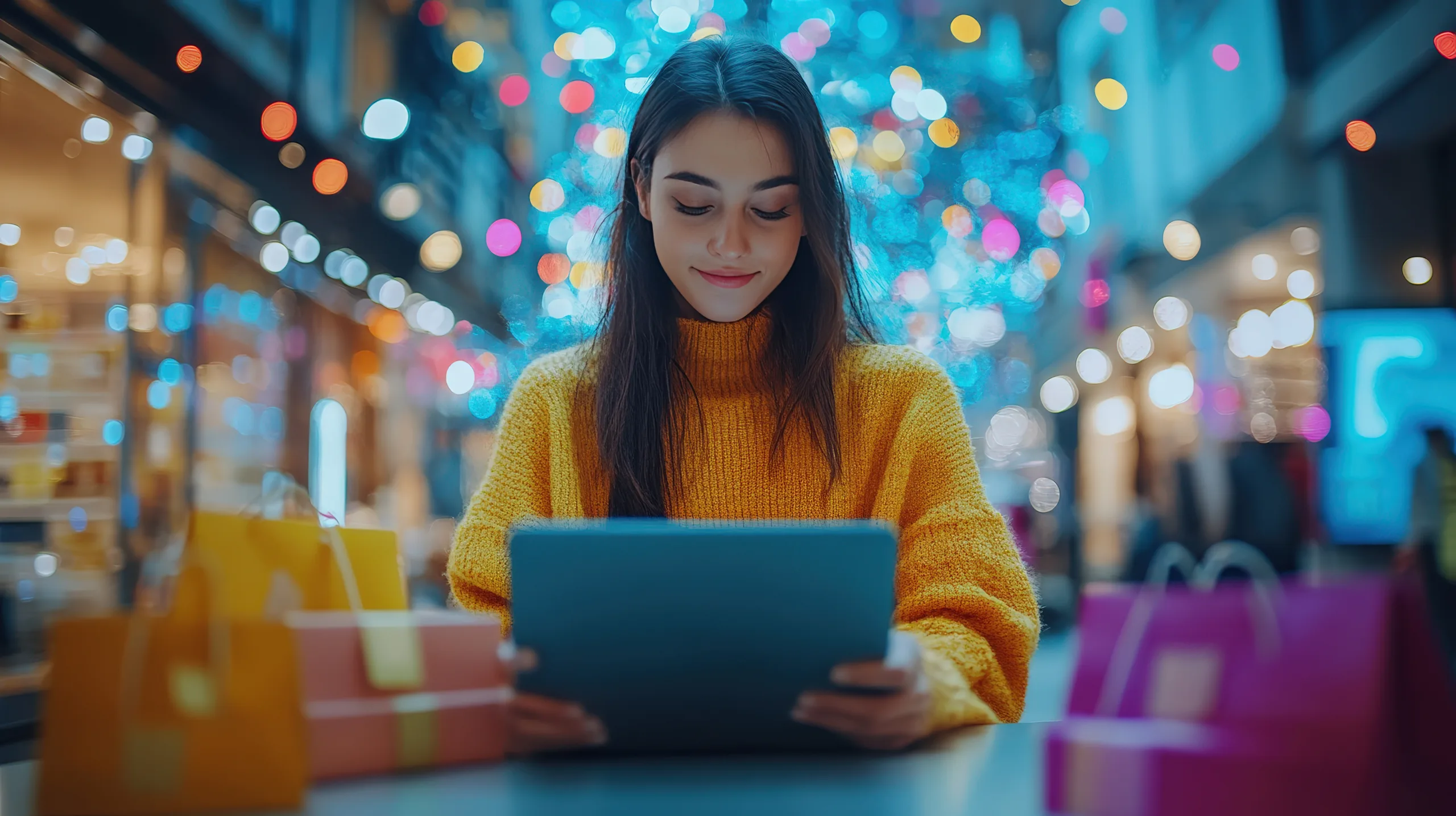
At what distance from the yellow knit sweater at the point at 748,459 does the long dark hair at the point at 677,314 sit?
0.03 metres

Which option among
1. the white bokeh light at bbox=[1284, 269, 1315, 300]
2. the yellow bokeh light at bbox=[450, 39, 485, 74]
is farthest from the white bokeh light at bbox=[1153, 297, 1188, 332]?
the yellow bokeh light at bbox=[450, 39, 485, 74]

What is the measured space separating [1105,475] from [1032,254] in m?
5.31

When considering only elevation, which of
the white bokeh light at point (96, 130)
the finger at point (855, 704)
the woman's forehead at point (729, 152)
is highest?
the white bokeh light at point (96, 130)

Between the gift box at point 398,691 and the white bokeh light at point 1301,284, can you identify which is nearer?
the gift box at point 398,691

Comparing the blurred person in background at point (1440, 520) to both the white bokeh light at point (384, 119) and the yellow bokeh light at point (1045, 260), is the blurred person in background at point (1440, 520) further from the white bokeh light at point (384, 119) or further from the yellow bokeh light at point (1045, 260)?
the white bokeh light at point (384, 119)

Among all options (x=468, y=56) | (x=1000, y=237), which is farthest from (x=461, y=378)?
(x=1000, y=237)

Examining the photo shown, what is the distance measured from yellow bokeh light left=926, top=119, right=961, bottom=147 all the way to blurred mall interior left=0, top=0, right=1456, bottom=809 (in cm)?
2

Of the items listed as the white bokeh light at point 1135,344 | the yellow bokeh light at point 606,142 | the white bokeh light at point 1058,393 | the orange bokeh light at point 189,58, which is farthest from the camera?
the white bokeh light at point 1058,393

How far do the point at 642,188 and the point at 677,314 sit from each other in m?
0.16

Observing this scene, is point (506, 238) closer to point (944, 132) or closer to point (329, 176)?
point (329, 176)

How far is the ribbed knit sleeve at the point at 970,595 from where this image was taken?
3.44 feet

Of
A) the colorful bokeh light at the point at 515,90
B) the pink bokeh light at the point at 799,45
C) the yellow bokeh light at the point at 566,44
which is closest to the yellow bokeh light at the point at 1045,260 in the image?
the pink bokeh light at the point at 799,45

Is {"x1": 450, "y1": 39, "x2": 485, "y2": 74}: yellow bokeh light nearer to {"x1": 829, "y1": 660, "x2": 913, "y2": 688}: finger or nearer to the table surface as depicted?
the table surface

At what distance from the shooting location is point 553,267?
633 cm
